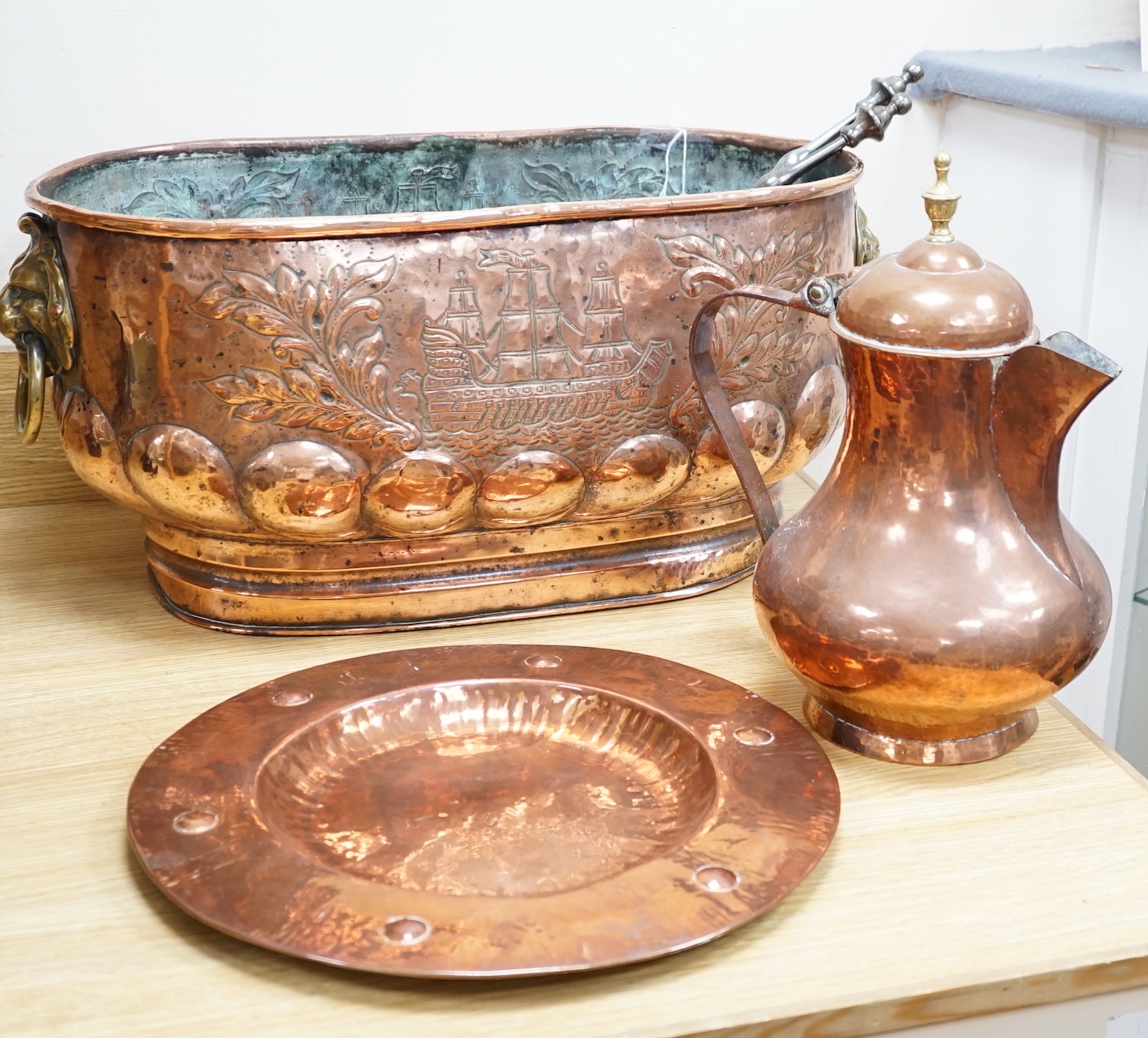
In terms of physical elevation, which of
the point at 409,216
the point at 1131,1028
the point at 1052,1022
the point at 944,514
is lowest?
the point at 1131,1028

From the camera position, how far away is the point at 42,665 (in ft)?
2.25

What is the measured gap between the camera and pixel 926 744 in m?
0.59

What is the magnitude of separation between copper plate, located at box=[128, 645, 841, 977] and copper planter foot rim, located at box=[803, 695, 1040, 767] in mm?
28

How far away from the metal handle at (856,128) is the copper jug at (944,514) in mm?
197

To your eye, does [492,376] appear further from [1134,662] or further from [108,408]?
[1134,662]

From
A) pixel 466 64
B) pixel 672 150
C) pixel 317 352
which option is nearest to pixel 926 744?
pixel 317 352

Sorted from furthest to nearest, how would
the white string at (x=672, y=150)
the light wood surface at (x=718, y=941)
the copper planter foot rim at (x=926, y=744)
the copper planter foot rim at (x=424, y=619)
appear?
the white string at (x=672, y=150), the copper planter foot rim at (x=424, y=619), the copper planter foot rim at (x=926, y=744), the light wood surface at (x=718, y=941)

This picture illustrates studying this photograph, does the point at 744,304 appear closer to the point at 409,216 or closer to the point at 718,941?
the point at 409,216

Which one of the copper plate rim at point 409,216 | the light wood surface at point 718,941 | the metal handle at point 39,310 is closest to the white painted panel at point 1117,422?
the copper plate rim at point 409,216

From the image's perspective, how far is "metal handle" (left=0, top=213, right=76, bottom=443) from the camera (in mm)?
658

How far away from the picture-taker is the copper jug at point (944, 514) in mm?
528

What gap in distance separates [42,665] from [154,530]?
3.6 inches

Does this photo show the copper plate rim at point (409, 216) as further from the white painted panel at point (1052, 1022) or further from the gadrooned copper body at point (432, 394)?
the white painted panel at point (1052, 1022)

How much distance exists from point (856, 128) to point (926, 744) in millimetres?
354
